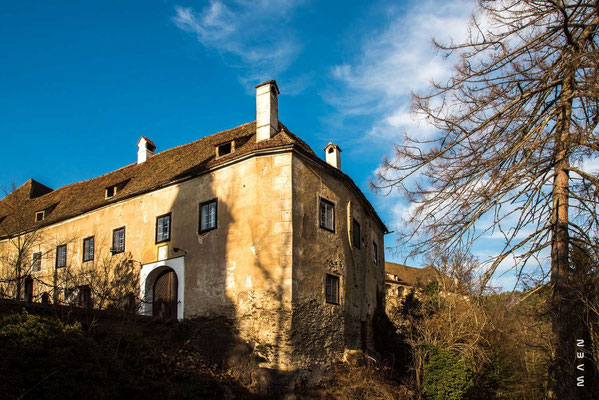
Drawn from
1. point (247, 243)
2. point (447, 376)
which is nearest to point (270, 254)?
point (247, 243)

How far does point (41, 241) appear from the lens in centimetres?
2697

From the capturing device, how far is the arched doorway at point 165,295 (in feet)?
67.7

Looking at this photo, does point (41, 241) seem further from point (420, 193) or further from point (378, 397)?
point (420, 193)

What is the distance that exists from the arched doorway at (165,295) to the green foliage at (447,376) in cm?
989

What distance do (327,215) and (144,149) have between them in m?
12.5

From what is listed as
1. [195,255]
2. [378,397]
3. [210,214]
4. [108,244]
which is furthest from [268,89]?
[378,397]

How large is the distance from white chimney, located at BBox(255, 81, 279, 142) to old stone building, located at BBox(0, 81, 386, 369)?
0.04 m

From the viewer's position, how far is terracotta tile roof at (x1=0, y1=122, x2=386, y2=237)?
2041 centimetres

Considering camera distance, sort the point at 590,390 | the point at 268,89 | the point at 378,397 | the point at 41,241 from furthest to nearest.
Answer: the point at 41,241
the point at 268,89
the point at 378,397
the point at 590,390

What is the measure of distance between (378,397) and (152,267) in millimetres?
10203

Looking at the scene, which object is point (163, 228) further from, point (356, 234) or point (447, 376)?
point (447, 376)

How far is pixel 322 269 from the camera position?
19188 millimetres

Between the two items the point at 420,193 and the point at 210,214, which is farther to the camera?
the point at 210,214

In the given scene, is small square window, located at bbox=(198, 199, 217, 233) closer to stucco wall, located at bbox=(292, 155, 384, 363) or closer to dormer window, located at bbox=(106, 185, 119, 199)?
stucco wall, located at bbox=(292, 155, 384, 363)
